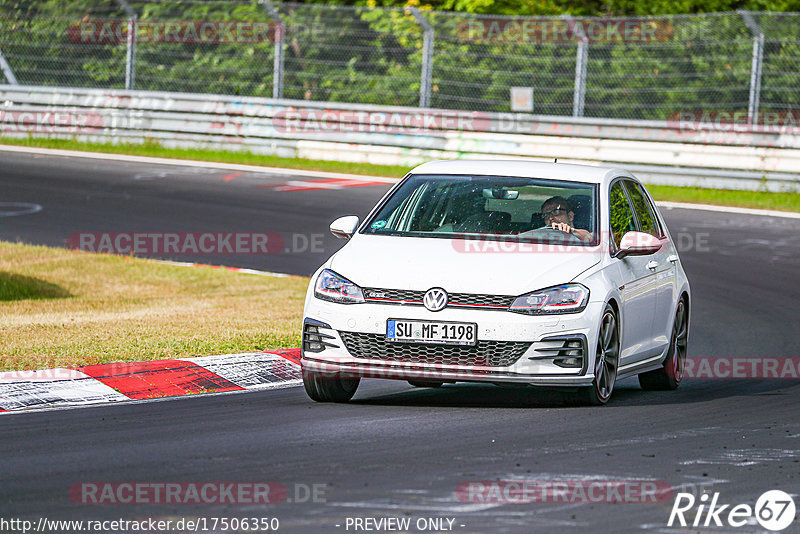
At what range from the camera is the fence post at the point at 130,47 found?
90.0ft

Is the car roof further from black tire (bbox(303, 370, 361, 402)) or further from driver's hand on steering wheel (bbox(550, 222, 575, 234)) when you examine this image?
black tire (bbox(303, 370, 361, 402))

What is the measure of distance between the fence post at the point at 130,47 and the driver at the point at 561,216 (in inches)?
764

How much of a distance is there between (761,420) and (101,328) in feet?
18.1

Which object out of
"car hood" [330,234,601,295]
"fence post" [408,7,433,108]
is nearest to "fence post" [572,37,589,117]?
"fence post" [408,7,433,108]

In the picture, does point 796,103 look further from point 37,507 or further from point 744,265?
point 37,507

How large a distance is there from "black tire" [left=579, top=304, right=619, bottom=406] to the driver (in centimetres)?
63

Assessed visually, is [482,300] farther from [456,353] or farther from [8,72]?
[8,72]

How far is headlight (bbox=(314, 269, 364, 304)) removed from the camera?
8547 millimetres

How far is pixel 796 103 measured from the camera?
2225 cm

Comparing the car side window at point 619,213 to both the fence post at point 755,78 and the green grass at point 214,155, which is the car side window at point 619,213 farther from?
the green grass at point 214,155

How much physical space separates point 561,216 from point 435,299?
4.63ft

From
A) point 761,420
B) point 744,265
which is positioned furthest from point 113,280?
point 761,420

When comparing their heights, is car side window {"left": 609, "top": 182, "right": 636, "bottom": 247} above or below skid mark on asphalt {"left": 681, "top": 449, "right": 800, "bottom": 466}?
above

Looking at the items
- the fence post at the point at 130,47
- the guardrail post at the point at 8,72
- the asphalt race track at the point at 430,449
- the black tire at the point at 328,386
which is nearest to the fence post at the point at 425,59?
the fence post at the point at 130,47
